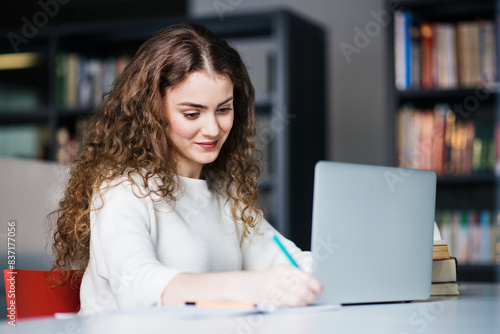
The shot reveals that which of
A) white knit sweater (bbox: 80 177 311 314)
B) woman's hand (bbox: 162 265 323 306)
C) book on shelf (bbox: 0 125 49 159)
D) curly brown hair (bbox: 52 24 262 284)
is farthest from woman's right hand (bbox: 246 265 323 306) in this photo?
book on shelf (bbox: 0 125 49 159)

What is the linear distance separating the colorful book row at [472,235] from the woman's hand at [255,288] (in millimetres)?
1901

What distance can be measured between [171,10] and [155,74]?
2.59m

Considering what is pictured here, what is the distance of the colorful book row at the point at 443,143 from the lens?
278 centimetres

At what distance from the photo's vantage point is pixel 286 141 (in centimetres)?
297

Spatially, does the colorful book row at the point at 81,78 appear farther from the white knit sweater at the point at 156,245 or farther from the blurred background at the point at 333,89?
the white knit sweater at the point at 156,245

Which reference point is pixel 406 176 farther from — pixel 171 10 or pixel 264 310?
pixel 171 10

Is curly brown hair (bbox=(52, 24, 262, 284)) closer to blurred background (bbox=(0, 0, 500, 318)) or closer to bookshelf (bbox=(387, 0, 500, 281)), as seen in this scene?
blurred background (bbox=(0, 0, 500, 318))

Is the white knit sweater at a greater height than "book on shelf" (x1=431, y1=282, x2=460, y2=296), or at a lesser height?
greater

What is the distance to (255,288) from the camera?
1017 mm

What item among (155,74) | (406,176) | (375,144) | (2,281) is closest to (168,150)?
(155,74)

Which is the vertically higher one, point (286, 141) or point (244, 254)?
point (286, 141)

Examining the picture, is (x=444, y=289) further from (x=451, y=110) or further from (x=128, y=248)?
(x=451, y=110)

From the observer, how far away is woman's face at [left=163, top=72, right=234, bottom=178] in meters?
1.38

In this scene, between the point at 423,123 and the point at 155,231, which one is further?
the point at 423,123
